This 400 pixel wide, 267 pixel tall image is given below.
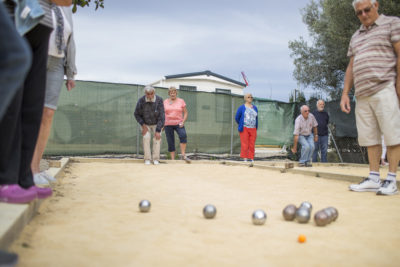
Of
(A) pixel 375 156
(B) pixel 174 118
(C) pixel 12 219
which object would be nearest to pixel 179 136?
(B) pixel 174 118

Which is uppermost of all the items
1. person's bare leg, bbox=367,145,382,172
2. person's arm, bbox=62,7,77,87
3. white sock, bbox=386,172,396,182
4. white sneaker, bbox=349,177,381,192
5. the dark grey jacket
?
person's arm, bbox=62,7,77,87

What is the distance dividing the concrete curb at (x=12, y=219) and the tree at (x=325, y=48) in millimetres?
15133

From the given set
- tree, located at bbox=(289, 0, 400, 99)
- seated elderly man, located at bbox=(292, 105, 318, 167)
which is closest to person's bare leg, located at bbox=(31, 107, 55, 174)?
seated elderly man, located at bbox=(292, 105, 318, 167)

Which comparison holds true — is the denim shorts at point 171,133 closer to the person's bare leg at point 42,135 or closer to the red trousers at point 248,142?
the red trousers at point 248,142

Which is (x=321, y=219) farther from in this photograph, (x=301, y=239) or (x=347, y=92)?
(x=347, y=92)

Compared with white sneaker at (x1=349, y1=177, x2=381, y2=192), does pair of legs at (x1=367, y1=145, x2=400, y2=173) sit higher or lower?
higher

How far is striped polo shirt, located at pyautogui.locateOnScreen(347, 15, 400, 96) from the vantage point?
156 inches

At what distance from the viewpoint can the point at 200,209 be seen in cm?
289

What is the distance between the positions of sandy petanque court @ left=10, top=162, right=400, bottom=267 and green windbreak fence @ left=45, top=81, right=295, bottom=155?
19.6 feet

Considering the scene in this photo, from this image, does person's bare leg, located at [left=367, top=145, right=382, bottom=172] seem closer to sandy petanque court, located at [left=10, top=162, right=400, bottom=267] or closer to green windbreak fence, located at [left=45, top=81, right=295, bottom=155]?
sandy petanque court, located at [left=10, top=162, right=400, bottom=267]

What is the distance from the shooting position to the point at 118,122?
32.3 feet

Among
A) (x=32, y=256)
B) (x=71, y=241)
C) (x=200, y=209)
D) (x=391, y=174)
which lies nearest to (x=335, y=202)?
(x=391, y=174)

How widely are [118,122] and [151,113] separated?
245 cm

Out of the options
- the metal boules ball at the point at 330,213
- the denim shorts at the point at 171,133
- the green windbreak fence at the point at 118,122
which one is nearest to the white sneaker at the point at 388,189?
the metal boules ball at the point at 330,213
